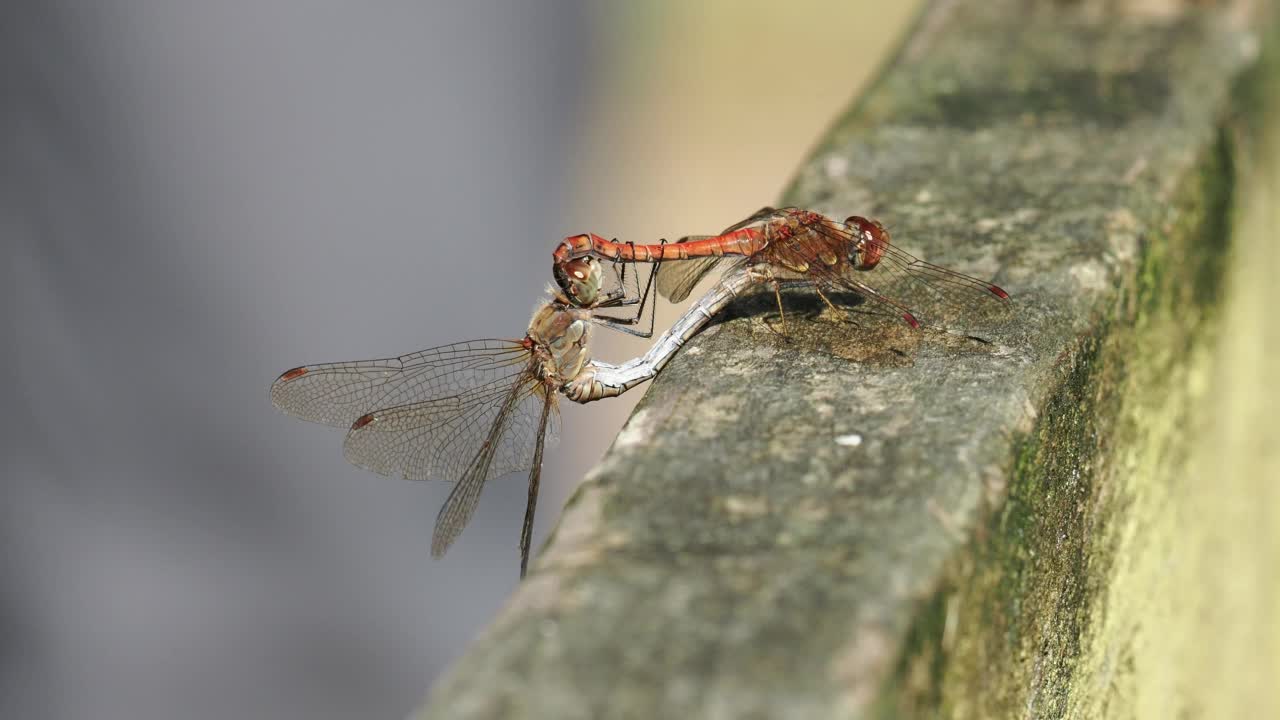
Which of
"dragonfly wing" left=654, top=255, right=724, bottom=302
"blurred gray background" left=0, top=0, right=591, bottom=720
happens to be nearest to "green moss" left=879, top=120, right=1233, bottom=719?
"dragonfly wing" left=654, top=255, right=724, bottom=302

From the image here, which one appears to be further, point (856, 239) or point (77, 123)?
point (77, 123)

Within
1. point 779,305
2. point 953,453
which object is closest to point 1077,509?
point 953,453

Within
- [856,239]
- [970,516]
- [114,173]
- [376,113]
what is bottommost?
[970,516]

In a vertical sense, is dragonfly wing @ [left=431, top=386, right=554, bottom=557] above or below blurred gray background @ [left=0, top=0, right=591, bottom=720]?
below

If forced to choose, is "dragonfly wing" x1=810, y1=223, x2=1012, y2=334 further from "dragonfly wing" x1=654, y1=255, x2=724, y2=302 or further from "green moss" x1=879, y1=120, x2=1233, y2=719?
"dragonfly wing" x1=654, y1=255, x2=724, y2=302

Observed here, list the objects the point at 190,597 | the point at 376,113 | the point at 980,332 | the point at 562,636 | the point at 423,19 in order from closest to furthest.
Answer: the point at 562,636, the point at 980,332, the point at 190,597, the point at 376,113, the point at 423,19

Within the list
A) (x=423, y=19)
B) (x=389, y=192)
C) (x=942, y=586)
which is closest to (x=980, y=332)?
(x=942, y=586)

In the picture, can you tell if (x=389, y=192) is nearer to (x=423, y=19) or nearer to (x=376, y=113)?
(x=376, y=113)

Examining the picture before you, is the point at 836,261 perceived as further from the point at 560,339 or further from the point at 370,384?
the point at 370,384
